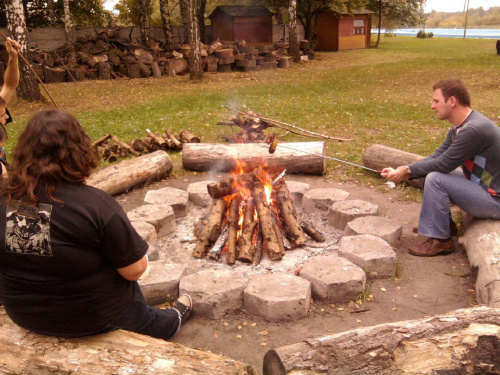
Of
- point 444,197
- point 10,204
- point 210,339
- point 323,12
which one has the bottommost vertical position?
point 210,339

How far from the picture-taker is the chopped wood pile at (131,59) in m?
19.3

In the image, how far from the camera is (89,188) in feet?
8.04

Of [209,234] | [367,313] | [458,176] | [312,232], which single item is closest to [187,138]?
[209,234]

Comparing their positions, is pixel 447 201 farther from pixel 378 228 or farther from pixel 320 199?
pixel 320 199

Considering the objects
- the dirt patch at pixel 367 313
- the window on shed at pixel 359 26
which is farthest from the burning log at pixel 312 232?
the window on shed at pixel 359 26

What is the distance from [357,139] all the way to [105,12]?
2849cm

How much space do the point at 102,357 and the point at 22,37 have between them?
40.8 ft

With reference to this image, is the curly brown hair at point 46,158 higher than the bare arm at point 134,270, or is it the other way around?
the curly brown hair at point 46,158

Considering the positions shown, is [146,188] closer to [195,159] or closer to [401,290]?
[195,159]

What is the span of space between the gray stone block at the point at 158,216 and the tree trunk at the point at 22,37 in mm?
9594

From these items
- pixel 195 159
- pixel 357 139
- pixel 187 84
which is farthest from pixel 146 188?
pixel 187 84

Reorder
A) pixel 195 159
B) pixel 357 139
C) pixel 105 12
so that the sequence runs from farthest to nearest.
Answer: pixel 105 12 < pixel 357 139 < pixel 195 159

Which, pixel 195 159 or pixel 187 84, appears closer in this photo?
pixel 195 159

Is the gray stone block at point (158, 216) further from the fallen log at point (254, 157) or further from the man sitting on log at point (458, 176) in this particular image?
the man sitting on log at point (458, 176)
